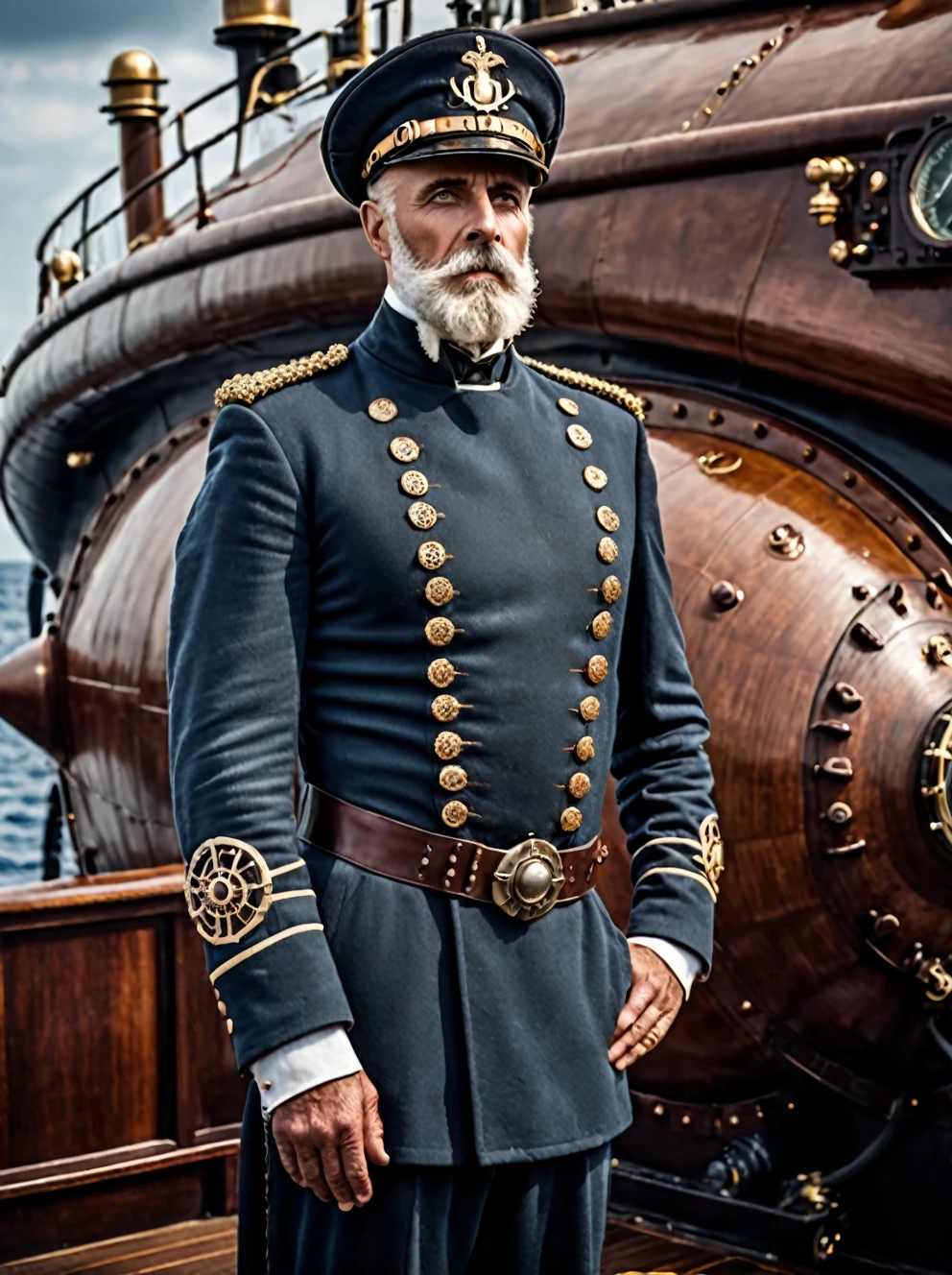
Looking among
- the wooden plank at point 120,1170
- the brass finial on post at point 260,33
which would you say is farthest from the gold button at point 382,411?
the brass finial on post at point 260,33

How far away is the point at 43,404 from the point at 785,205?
5.68 m

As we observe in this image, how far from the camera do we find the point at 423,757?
8.05 ft

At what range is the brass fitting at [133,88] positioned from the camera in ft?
35.1

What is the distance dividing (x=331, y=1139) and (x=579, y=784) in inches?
22.8

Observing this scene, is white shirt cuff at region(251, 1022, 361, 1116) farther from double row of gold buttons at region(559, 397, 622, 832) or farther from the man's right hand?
double row of gold buttons at region(559, 397, 622, 832)

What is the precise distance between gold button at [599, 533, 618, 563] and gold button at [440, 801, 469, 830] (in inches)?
16.2

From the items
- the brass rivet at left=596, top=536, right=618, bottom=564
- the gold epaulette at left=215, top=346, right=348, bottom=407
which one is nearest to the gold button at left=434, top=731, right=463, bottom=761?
the brass rivet at left=596, top=536, right=618, bottom=564

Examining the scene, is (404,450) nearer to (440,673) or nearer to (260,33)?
(440,673)

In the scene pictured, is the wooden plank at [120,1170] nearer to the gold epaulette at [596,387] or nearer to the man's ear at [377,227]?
the gold epaulette at [596,387]

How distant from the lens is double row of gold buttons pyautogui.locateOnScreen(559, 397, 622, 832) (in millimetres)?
2555

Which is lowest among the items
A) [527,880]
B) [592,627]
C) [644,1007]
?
[644,1007]

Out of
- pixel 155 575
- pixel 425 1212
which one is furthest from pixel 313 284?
pixel 425 1212

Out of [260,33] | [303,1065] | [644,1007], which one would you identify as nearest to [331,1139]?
[303,1065]

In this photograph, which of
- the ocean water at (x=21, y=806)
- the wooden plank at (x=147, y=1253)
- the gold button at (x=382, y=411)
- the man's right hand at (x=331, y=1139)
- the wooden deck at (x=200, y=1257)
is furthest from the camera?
the ocean water at (x=21, y=806)
